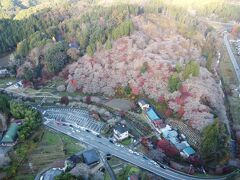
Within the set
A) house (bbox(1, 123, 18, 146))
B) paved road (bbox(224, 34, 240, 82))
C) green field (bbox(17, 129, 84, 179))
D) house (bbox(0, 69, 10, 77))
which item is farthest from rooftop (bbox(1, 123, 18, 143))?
paved road (bbox(224, 34, 240, 82))

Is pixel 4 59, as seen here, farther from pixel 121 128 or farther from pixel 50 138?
pixel 121 128


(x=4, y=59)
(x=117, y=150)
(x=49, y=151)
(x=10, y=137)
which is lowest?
(x=4, y=59)

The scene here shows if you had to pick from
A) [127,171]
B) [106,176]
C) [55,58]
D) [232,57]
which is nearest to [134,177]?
[127,171]

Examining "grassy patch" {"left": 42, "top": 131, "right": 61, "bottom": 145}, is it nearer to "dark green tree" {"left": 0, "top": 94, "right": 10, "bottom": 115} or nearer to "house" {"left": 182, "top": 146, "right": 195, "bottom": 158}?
"dark green tree" {"left": 0, "top": 94, "right": 10, "bottom": 115}

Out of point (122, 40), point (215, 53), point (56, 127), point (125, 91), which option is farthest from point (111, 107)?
point (215, 53)

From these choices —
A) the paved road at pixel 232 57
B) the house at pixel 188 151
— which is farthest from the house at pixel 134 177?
the paved road at pixel 232 57
